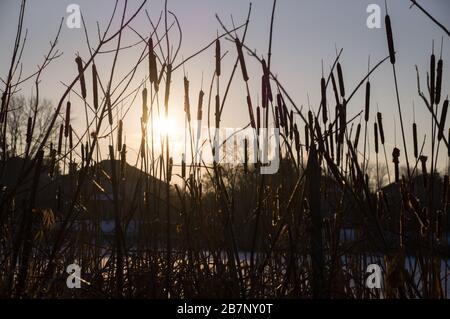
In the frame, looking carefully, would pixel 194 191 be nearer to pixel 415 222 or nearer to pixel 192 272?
pixel 192 272

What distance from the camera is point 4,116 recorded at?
4.01ft

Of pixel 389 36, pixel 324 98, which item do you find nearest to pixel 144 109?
pixel 324 98

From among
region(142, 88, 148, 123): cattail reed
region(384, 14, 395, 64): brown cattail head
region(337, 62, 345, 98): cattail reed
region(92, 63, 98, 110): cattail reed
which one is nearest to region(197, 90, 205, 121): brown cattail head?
region(142, 88, 148, 123): cattail reed

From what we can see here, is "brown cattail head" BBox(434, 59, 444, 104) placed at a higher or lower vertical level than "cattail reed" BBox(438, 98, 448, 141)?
higher

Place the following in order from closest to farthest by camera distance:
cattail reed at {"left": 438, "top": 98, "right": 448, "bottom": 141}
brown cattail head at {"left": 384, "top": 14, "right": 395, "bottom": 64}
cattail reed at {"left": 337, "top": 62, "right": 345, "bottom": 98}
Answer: cattail reed at {"left": 438, "top": 98, "right": 448, "bottom": 141}
brown cattail head at {"left": 384, "top": 14, "right": 395, "bottom": 64}
cattail reed at {"left": 337, "top": 62, "right": 345, "bottom": 98}

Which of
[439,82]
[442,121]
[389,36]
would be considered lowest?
[442,121]

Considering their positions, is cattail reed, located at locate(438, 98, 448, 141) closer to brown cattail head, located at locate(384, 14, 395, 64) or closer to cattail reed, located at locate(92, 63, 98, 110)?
Result: brown cattail head, located at locate(384, 14, 395, 64)

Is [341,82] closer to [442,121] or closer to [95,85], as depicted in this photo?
[442,121]

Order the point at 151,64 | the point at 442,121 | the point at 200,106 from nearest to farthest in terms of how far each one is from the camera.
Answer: the point at 442,121, the point at 151,64, the point at 200,106

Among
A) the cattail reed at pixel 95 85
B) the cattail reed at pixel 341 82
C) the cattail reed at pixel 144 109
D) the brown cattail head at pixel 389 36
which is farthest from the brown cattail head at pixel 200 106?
the brown cattail head at pixel 389 36

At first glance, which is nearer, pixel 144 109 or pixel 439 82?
pixel 439 82

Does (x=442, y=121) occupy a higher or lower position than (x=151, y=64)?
lower
